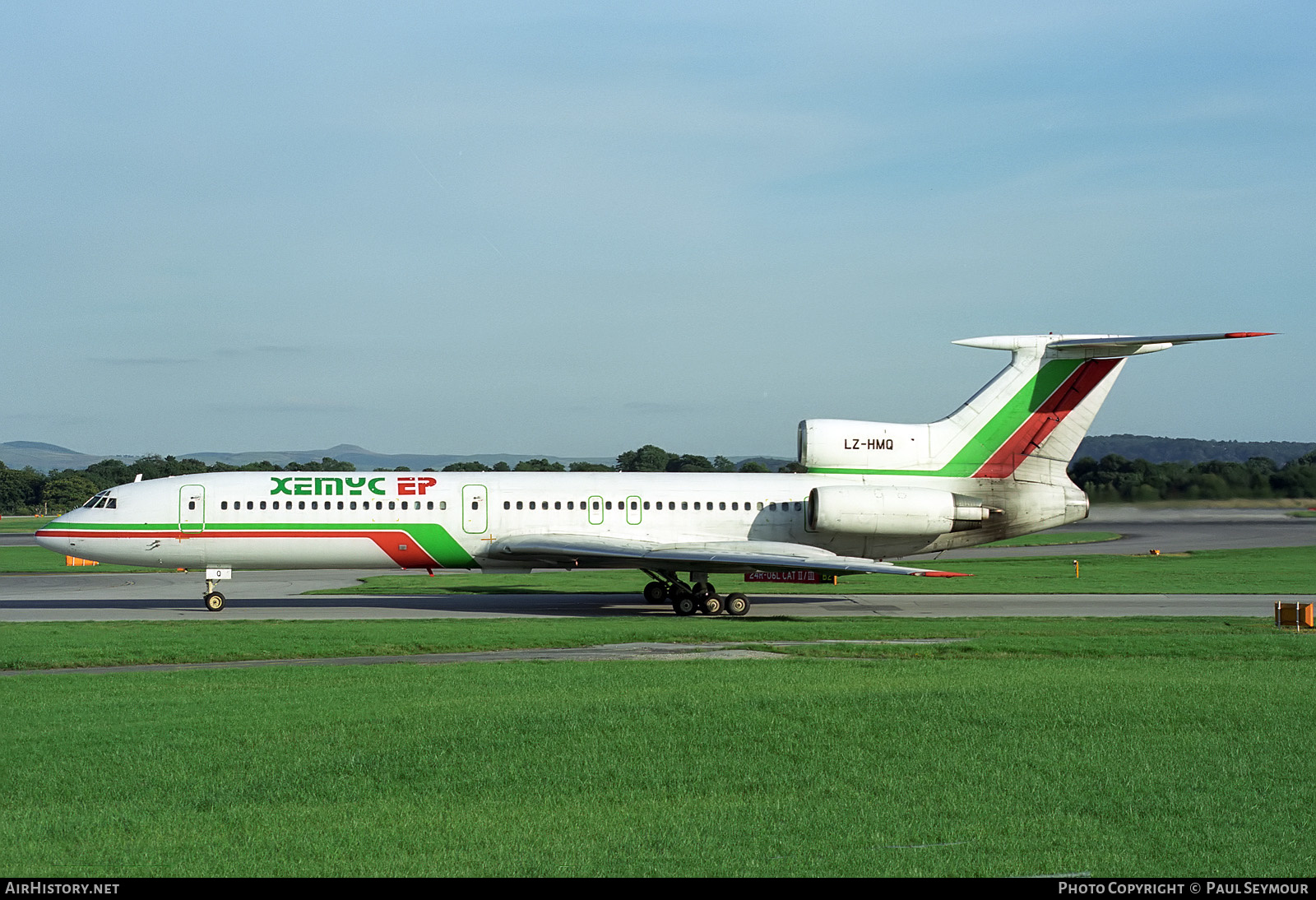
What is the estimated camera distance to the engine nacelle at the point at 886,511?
31.3 meters

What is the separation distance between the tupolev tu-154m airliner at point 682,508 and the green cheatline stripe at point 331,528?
0.12ft

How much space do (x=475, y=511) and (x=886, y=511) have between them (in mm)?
11308

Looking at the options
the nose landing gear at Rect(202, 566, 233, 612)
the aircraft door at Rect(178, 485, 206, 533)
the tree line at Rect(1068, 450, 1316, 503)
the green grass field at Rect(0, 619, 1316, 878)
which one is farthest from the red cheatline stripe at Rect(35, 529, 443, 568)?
the tree line at Rect(1068, 450, 1316, 503)

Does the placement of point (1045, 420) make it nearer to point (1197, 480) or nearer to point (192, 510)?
point (1197, 480)

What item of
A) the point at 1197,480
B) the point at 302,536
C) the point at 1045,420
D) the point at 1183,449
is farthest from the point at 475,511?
the point at 1183,449

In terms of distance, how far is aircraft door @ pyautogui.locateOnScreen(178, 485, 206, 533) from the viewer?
30.8 m

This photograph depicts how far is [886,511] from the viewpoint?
31.4m

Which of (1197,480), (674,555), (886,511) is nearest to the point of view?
(674,555)

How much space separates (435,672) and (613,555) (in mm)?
12251

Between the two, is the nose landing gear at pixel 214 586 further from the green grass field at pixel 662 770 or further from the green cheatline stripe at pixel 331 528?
the green grass field at pixel 662 770

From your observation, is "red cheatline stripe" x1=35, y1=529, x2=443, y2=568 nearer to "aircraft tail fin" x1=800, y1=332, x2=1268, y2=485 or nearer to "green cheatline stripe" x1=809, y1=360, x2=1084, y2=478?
"aircraft tail fin" x1=800, y1=332, x2=1268, y2=485

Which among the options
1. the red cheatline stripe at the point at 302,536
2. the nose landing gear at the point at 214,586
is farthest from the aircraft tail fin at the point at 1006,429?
the nose landing gear at the point at 214,586

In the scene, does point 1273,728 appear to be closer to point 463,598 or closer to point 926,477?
point 926,477
